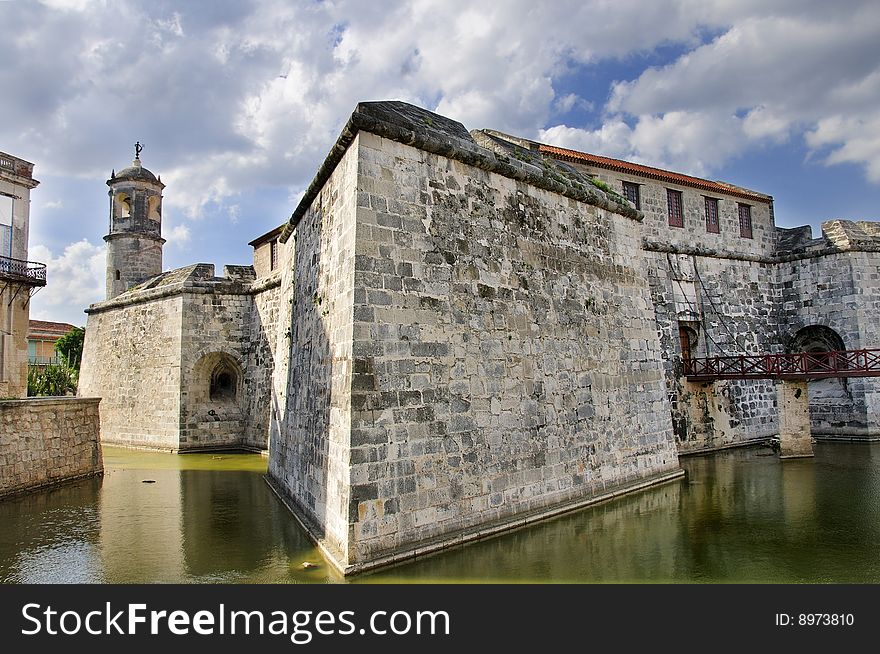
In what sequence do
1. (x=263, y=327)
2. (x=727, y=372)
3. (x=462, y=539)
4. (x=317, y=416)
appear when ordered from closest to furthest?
(x=462, y=539), (x=317, y=416), (x=727, y=372), (x=263, y=327)

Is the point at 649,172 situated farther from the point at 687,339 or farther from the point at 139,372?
the point at 139,372

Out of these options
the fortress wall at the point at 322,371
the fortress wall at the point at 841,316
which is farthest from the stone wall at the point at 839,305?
the fortress wall at the point at 322,371

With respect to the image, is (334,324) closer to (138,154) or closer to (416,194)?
(416,194)

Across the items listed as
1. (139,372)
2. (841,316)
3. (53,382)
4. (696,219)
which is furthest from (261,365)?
(841,316)

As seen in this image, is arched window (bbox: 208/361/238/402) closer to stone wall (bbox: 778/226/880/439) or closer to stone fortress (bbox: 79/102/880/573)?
stone fortress (bbox: 79/102/880/573)

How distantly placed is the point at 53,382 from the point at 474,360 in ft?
75.5

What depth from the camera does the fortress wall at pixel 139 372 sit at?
16969 mm

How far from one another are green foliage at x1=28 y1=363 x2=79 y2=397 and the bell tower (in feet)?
19.8

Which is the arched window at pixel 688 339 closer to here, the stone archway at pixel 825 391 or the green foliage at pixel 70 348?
the stone archway at pixel 825 391

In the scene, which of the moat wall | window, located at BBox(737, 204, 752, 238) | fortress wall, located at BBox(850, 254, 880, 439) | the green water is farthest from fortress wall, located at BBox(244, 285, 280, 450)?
fortress wall, located at BBox(850, 254, 880, 439)

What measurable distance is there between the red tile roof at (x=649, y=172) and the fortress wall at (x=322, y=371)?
7.23 metres

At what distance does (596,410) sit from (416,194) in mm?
5059

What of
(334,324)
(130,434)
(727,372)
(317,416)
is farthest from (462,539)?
(130,434)

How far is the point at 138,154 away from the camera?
2214cm
